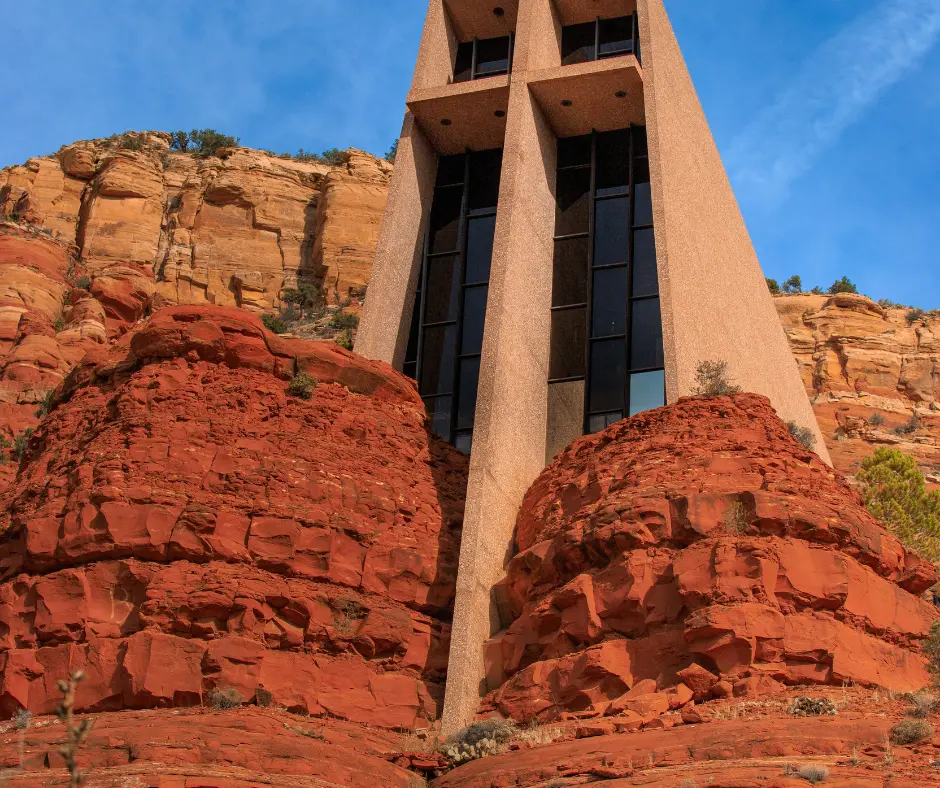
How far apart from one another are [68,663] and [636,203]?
15.9 meters

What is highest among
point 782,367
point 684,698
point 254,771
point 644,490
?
point 782,367

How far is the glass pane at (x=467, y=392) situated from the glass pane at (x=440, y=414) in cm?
23

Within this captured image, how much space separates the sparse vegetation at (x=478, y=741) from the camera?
17406 mm

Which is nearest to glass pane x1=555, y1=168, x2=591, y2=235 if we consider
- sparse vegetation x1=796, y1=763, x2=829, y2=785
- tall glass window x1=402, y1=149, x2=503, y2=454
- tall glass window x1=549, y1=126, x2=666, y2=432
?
tall glass window x1=549, y1=126, x2=666, y2=432

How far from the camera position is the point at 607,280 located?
92.3 ft

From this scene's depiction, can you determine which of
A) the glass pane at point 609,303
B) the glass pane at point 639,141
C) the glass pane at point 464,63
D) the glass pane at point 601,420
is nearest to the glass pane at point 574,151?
the glass pane at point 639,141

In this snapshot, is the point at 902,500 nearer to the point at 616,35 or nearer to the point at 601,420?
the point at 601,420

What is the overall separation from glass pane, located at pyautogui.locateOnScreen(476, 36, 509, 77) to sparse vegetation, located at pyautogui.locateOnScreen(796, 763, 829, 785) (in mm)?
21049

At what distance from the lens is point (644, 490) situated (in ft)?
65.1

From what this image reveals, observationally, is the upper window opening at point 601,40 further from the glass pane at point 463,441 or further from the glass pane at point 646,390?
the glass pane at point 463,441

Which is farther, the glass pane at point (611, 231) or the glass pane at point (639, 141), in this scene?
the glass pane at point (639, 141)

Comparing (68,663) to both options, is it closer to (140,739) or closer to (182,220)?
(140,739)

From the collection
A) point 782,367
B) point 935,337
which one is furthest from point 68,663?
point 935,337

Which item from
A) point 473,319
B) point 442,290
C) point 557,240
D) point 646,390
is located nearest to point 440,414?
point 473,319
